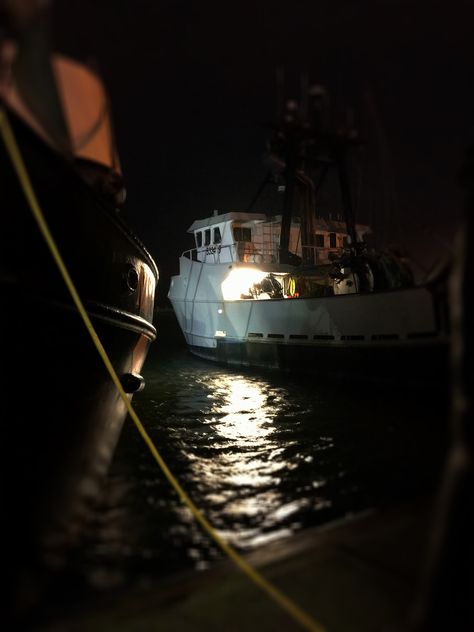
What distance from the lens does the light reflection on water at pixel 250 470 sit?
3277 mm

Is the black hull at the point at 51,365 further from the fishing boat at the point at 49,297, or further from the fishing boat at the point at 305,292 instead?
the fishing boat at the point at 305,292

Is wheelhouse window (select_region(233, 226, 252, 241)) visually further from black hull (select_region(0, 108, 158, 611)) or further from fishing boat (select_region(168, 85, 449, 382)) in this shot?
black hull (select_region(0, 108, 158, 611))

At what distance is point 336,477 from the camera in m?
4.82

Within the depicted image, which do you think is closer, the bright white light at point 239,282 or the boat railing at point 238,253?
the bright white light at point 239,282

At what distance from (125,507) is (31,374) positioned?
5.47 ft

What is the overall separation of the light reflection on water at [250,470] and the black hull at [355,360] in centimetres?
54

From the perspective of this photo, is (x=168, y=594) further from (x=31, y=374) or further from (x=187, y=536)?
(x=31, y=374)

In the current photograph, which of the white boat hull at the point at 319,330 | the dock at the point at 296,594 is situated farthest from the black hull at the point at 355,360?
the dock at the point at 296,594

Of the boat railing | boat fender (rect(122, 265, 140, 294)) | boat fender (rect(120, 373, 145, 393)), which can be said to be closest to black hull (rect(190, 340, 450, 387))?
the boat railing

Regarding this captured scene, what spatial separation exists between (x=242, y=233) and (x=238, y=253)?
1104 mm

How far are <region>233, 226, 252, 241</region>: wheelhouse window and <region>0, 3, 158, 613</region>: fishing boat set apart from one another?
12.9m

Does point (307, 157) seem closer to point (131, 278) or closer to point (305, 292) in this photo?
point (305, 292)

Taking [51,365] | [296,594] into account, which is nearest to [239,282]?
[51,365]

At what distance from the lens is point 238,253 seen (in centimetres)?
1733
